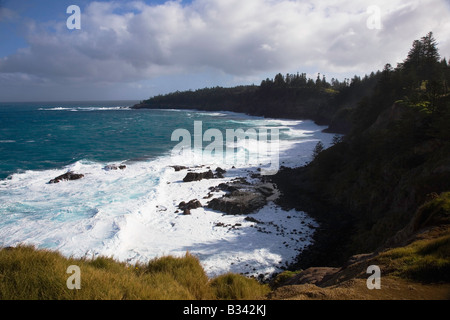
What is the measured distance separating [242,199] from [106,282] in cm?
1429

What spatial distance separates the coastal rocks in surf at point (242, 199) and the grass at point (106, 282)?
1106 cm

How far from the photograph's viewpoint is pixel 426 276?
15.5ft

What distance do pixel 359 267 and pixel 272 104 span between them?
101m

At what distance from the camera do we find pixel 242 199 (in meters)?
18.4

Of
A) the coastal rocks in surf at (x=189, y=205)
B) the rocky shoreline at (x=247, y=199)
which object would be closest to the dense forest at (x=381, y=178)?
the rocky shoreline at (x=247, y=199)

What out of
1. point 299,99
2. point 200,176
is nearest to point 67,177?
point 200,176

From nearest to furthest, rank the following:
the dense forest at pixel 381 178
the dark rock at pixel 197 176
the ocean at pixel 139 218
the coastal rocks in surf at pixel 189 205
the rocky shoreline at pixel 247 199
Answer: the dense forest at pixel 381 178
the ocean at pixel 139 218
the rocky shoreline at pixel 247 199
the coastal rocks in surf at pixel 189 205
the dark rock at pixel 197 176

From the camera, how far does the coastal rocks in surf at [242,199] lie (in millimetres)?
17516

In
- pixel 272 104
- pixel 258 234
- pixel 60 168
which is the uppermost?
pixel 272 104

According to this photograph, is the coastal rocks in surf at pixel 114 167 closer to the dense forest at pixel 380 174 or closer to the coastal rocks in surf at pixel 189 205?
the coastal rocks in surf at pixel 189 205

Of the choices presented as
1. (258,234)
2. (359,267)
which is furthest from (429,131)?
(359,267)

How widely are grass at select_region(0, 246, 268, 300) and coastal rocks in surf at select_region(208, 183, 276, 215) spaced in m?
11.1

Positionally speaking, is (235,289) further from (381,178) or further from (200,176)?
(200,176)
